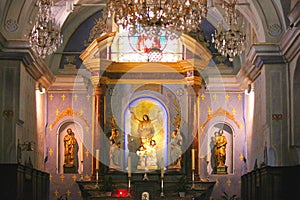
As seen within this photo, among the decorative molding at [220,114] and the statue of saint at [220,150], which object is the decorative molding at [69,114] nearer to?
the decorative molding at [220,114]

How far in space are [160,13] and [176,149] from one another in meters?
9.50

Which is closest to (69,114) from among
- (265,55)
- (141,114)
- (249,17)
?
(141,114)

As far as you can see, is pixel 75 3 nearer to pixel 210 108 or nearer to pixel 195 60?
pixel 195 60

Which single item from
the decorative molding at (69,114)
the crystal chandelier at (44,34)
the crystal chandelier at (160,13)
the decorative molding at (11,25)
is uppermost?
the decorative molding at (11,25)

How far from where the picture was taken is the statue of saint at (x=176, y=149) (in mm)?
22734

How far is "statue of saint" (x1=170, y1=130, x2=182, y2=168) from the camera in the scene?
22734 millimetres

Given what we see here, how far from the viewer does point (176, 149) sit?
74.9 feet

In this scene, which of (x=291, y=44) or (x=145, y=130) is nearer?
(x=291, y=44)

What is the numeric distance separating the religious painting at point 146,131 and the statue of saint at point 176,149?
322 mm

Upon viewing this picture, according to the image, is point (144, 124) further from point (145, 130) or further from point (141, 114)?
point (141, 114)

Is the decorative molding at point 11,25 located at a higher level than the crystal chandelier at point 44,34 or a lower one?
higher

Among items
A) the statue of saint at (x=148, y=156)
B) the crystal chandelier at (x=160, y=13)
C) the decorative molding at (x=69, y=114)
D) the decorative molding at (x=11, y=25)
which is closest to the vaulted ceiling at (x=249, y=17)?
the decorative molding at (x=11, y=25)

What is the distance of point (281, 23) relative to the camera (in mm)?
18984

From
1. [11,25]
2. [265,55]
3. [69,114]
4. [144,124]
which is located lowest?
[144,124]
